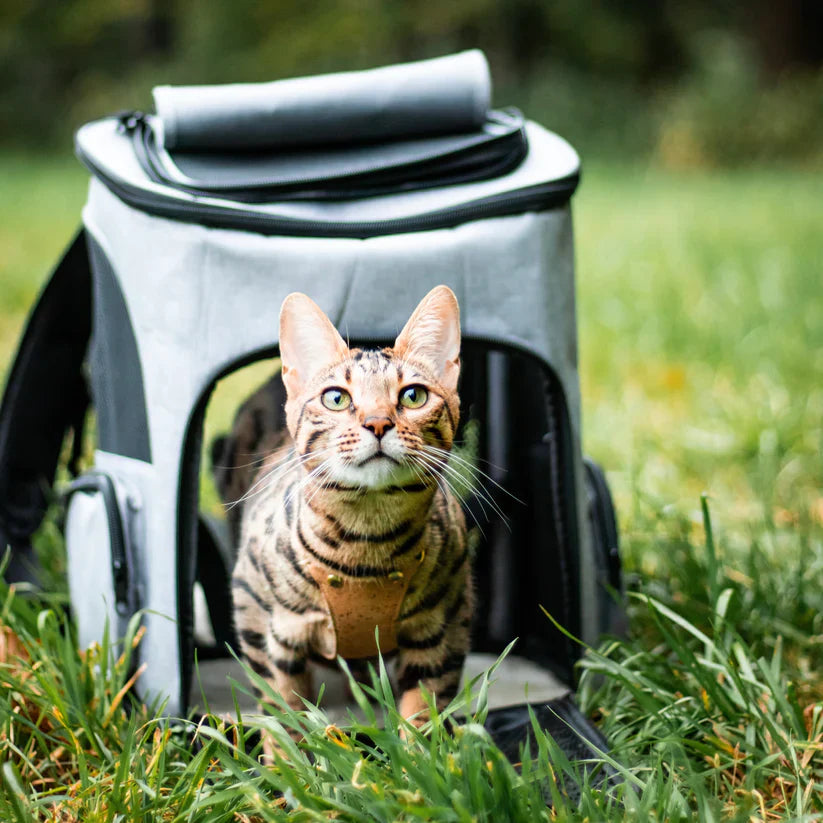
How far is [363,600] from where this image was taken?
1.18 meters

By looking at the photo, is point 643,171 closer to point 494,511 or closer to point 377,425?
point 494,511

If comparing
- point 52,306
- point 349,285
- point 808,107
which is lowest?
point 808,107

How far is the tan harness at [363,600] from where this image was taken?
3.82 feet

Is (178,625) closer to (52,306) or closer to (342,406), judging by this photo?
(342,406)

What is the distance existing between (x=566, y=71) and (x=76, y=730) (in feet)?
37.3

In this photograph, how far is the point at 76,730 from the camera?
1.34 m

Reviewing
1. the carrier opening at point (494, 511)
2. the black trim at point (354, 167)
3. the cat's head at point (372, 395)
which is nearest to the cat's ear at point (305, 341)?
the cat's head at point (372, 395)

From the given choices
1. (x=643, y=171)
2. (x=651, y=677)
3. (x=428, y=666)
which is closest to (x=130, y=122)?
(x=428, y=666)

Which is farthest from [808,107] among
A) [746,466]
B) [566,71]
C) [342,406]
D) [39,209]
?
[342,406]

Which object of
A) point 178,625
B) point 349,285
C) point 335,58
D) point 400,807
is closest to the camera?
point 400,807

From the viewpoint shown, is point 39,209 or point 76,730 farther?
point 39,209

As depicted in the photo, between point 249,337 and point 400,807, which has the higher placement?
point 249,337

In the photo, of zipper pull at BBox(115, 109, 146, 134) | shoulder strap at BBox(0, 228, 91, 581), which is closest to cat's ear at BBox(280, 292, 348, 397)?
zipper pull at BBox(115, 109, 146, 134)

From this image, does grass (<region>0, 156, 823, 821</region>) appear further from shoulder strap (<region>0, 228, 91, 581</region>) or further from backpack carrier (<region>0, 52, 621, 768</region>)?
shoulder strap (<region>0, 228, 91, 581</region>)
